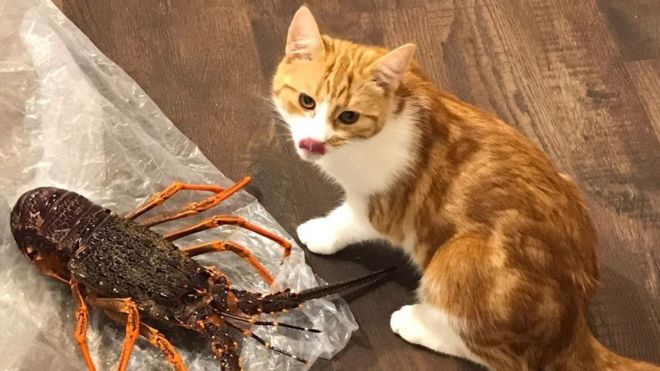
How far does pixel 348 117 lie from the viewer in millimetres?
1300

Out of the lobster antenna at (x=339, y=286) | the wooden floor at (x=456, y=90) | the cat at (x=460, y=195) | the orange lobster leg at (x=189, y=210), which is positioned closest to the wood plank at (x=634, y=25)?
the wooden floor at (x=456, y=90)

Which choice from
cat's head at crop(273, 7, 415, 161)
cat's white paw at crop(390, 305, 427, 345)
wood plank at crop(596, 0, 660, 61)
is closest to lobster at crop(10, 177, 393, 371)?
cat's white paw at crop(390, 305, 427, 345)

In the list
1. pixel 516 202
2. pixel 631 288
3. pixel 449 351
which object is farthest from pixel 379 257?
pixel 631 288

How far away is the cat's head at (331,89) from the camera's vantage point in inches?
50.3

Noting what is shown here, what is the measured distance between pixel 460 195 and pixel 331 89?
28cm

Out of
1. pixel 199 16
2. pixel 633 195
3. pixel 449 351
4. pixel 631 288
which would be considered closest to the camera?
pixel 449 351

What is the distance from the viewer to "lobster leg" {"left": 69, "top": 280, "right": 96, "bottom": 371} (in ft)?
4.29

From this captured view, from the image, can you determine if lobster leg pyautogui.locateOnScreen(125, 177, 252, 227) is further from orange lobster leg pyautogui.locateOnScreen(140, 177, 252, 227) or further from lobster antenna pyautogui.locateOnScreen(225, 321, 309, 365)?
Answer: lobster antenna pyautogui.locateOnScreen(225, 321, 309, 365)

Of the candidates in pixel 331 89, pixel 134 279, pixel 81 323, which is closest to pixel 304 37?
pixel 331 89

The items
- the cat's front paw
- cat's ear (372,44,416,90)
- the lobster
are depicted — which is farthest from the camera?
the cat's front paw

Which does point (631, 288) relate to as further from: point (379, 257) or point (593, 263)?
point (379, 257)

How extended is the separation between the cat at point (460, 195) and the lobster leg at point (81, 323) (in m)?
0.44

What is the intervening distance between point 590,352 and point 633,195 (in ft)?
1.61

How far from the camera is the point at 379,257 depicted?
161 cm
